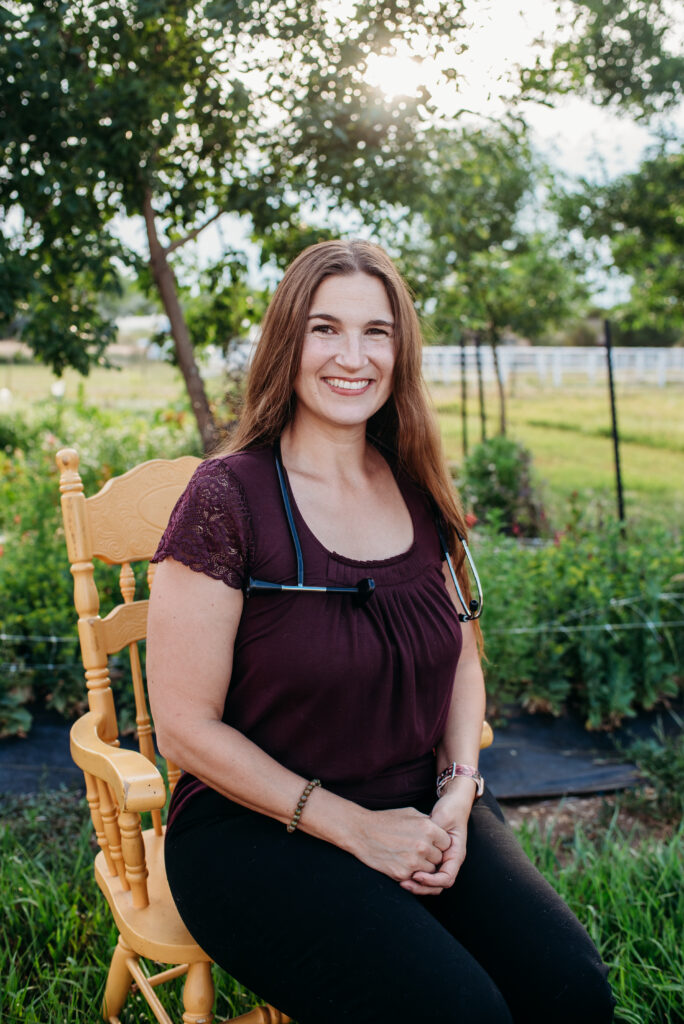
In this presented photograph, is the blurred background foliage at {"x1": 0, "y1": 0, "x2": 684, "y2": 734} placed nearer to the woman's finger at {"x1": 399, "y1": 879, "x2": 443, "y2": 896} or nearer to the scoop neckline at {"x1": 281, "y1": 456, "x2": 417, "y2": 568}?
the scoop neckline at {"x1": 281, "y1": 456, "x2": 417, "y2": 568}

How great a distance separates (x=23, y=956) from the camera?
218cm

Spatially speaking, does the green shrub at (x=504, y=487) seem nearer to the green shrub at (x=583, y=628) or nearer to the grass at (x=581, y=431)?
the grass at (x=581, y=431)

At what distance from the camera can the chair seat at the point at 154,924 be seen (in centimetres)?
160

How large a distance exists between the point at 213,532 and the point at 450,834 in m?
0.73

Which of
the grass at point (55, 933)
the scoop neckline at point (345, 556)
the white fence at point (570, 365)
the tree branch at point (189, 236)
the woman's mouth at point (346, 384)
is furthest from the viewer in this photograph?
the white fence at point (570, 365)

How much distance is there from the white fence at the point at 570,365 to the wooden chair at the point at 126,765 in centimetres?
1769

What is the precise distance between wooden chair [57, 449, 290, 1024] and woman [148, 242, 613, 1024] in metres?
0.11

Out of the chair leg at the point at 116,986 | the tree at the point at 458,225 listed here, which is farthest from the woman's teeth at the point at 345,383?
the chair leg at the point at 116,986

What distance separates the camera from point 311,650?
5.19ft

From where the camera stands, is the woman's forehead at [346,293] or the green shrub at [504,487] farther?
the green shrub at [504,487]

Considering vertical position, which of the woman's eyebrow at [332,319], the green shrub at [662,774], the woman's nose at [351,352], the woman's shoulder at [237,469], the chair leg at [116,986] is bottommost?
the green shrub at [662,774]

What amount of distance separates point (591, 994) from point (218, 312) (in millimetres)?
4256

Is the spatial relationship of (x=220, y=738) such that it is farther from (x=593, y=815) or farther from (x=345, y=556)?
(x=593, y=815)

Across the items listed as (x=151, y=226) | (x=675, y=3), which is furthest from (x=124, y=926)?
(x=675, y=3)
